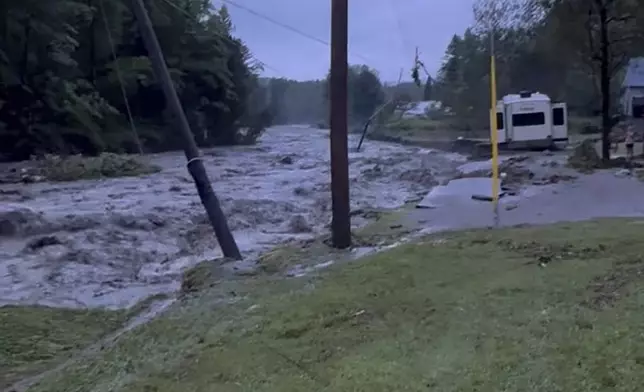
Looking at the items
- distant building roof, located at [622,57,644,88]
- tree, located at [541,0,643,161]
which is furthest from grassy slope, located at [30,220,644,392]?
distant building roof, located at [622,57,644,88]

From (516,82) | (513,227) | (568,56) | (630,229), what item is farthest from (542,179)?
(516,82)

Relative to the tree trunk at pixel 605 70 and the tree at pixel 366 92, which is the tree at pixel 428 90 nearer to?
the tree at pixel 366 92

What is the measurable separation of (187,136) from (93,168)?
2309 centimetres

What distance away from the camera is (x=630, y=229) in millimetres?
11172

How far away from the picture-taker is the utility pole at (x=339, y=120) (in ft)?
40.6

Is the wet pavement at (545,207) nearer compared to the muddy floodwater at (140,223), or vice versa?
the muddy floodwater at (140,223)

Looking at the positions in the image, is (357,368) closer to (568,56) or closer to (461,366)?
(461,366)

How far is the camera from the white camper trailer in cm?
3947

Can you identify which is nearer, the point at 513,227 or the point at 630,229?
the point at 630,229

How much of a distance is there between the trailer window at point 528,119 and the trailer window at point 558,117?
0.61 metres

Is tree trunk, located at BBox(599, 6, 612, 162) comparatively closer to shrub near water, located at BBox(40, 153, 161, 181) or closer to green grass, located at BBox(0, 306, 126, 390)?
shrub near water, located at BBox(40, 153, 161, 181)

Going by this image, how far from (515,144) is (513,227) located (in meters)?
28.1

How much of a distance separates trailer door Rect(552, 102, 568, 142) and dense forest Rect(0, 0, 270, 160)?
58.3 feet

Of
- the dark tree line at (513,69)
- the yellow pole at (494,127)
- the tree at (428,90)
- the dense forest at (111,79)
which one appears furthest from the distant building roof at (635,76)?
the yellow pole at (494,127)
